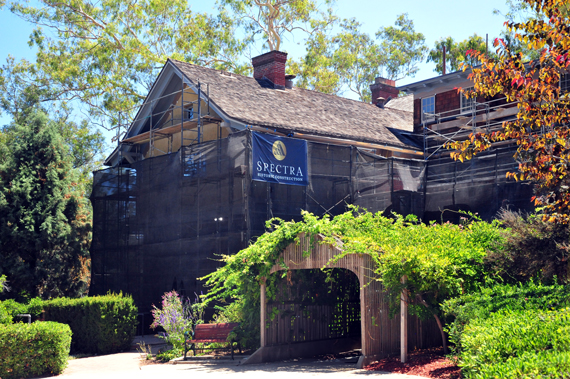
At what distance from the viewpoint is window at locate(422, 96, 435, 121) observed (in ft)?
90.7

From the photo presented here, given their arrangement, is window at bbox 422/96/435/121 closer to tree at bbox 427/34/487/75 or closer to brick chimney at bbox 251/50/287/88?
brick chimney at bbox 251/50/287/88

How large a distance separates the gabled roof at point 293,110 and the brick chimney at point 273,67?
500mm

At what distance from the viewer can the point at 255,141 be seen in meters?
19.8

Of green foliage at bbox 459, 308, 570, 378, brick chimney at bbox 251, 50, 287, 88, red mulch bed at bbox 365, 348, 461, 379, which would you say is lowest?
red mulch bed at bbox 365, 348, 461, 379

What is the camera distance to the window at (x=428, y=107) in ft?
90.7

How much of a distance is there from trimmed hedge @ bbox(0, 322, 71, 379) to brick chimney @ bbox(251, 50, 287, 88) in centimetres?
1577

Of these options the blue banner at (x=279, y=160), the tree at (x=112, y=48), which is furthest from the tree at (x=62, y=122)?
the blue banner at (x=279, y=160)

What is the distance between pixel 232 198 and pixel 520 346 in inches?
512

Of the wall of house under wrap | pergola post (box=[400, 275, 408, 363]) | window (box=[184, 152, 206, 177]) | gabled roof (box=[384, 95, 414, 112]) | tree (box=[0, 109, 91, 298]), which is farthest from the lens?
gabled roof (box=[384, 95, 414, 112])

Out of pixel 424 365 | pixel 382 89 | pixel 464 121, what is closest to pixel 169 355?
pixel 424 365

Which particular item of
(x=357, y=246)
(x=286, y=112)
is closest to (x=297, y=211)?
(x=286, y=112)

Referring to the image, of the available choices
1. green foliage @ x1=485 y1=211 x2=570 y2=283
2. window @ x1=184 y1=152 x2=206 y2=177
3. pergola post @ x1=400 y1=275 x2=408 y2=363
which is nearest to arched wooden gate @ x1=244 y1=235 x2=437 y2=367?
pergola post @ x1=400 y1=275 x2=408 y2=363

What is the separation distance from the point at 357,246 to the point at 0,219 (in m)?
15.3

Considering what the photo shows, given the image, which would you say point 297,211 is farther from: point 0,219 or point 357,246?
point 0,219
